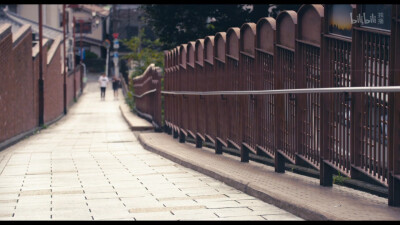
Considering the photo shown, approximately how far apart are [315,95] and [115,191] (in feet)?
8.38

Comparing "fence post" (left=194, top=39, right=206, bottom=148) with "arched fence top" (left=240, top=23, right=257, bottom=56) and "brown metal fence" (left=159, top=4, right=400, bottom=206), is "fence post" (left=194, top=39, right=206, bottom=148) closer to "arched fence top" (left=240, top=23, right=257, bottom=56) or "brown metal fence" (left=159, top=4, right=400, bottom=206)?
"brown metal fence" (left=159, top=4, right=400, bottom=206)

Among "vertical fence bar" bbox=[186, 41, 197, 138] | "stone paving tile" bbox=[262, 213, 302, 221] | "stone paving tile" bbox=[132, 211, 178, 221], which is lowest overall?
"stone paving tile" bbox=[132, 211, 178, 221]

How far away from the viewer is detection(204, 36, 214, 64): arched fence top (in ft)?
41.6

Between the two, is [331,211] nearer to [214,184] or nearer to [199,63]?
[214,184]

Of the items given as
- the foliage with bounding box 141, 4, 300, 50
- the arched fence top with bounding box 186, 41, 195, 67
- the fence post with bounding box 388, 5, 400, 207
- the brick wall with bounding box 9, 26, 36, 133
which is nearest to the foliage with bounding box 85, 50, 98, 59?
the foliage with bounding box 141, 4, 300, 50

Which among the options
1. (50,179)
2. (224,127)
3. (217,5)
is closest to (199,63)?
(224,127)

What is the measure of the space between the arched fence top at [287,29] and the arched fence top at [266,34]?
12cm

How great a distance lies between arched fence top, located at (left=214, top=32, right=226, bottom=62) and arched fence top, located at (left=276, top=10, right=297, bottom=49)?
280 cm

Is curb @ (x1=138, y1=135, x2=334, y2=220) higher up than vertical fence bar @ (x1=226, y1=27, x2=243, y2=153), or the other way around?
vertical fence bar @ (x1=226, y1=27, x2=243, y2=153)

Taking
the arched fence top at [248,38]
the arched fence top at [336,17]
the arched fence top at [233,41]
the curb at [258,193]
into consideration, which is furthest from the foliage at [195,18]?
the arched fence top at [336,17]

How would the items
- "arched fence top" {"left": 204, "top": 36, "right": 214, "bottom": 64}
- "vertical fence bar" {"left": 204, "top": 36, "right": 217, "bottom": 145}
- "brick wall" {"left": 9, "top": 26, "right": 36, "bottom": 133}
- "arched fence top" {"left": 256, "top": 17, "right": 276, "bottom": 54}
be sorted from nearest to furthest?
"arched fence top" {"left": 256, "top": 17, "right": 276, "bottom": 54} → "vertical fence bar" {"left": 204, "top": 36, "right": 217, "bottom": 145} → "arched fence top" {"left": 204, "top": 36, "right": 214, "bottom": 64} → "brick wall" {"left": 9, "top": 26, "right": 36, "bottom": 133}

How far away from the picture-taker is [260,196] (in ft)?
24.5

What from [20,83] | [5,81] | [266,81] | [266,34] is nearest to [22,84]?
[20,83]

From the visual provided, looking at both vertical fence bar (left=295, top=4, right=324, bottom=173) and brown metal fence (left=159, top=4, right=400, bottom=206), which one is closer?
brown metal fence (left=159, top=4, right=400, bottom=206)
